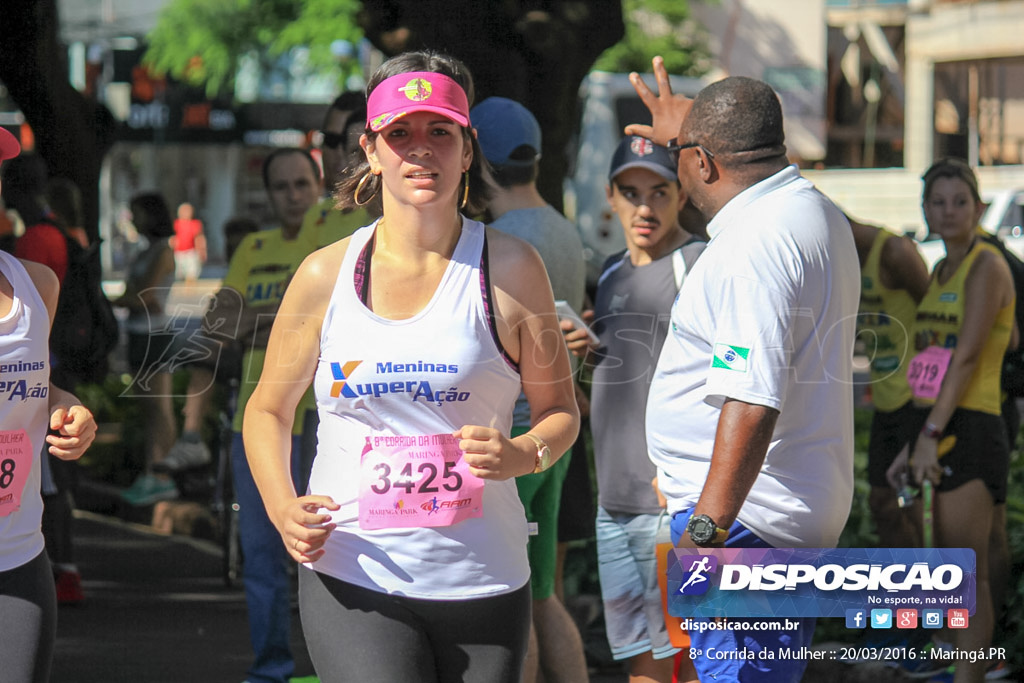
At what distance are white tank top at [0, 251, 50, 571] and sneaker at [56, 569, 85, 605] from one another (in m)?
3.64

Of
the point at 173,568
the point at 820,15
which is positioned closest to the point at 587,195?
the point at 173,568

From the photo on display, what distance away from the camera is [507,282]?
10.5ft

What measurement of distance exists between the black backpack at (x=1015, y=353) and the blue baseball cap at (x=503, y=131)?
2.10m

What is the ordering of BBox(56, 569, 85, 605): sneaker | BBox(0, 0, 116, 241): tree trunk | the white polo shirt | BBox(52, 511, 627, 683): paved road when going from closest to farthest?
the white polo shirt < BBox(52, 511, 627, 683): paved road < BBox(56, 569, 85, 605): sneaker < BBox(0, 0, 116, 241): tree trunk

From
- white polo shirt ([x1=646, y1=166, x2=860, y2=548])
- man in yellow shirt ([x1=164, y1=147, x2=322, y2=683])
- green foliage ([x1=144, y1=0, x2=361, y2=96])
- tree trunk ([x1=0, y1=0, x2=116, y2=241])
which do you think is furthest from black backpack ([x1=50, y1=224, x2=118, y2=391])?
green foliage ([x1=144, y1=0, x2=361, y2=96])

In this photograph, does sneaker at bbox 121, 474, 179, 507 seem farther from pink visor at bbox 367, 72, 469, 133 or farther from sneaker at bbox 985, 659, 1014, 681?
pink visor at bbox 367, 72, 469, 133

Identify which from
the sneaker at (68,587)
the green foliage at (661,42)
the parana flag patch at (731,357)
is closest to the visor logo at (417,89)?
the parana flag patch at (731,357)

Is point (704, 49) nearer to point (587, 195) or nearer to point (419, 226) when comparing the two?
point (587, 195)

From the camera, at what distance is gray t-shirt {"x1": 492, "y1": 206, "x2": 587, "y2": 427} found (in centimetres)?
458

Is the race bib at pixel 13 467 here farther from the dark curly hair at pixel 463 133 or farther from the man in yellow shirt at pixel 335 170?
the man in yellow shirt at pixel 335 170

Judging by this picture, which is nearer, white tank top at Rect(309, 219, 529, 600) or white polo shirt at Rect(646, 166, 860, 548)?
white tank top at Rect(309, 219, 529, 600)

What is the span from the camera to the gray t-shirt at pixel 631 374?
Answer: 4742 millimetres

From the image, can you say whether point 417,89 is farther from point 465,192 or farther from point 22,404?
point 22,404

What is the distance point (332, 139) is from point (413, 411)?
2624mm
